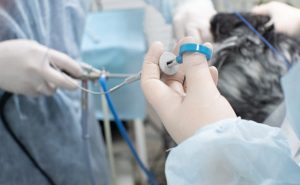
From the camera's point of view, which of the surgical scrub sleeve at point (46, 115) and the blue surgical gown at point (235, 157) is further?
the surgical scrub sleeve at point (46, 115)

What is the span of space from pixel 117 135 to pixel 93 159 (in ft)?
3.37

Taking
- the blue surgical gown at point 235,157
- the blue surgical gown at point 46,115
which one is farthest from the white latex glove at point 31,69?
the blue surgical gown at point 235,157

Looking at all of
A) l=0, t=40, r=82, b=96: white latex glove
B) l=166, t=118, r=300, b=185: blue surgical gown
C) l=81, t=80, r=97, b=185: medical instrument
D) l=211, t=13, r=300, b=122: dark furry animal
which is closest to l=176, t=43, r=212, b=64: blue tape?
l=166, t=118, r=300, b=185: blue surgical gown

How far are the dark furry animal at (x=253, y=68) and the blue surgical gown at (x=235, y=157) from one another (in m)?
0.31

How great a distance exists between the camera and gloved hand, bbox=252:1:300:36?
77 centimetres

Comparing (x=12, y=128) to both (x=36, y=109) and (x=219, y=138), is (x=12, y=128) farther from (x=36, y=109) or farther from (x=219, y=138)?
(x=219, y=138)

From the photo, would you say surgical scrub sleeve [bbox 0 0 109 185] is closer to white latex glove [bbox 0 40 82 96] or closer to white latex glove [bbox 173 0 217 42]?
white latex glove [bbox 0 40 82 96]

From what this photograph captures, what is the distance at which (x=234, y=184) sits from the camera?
0.47m

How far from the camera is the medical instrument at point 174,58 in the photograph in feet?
1.67

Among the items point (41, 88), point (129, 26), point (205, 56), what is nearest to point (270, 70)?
point (205, 56)

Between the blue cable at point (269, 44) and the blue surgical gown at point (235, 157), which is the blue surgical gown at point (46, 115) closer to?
the blue cable at point (269, 44)

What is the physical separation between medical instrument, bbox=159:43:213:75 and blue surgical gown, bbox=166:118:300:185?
11 cm

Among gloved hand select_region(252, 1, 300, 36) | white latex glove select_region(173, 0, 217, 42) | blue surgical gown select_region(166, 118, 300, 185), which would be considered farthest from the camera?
white latex glove select_region(173, 0, 217, 42)

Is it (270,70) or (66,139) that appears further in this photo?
(66,139)
